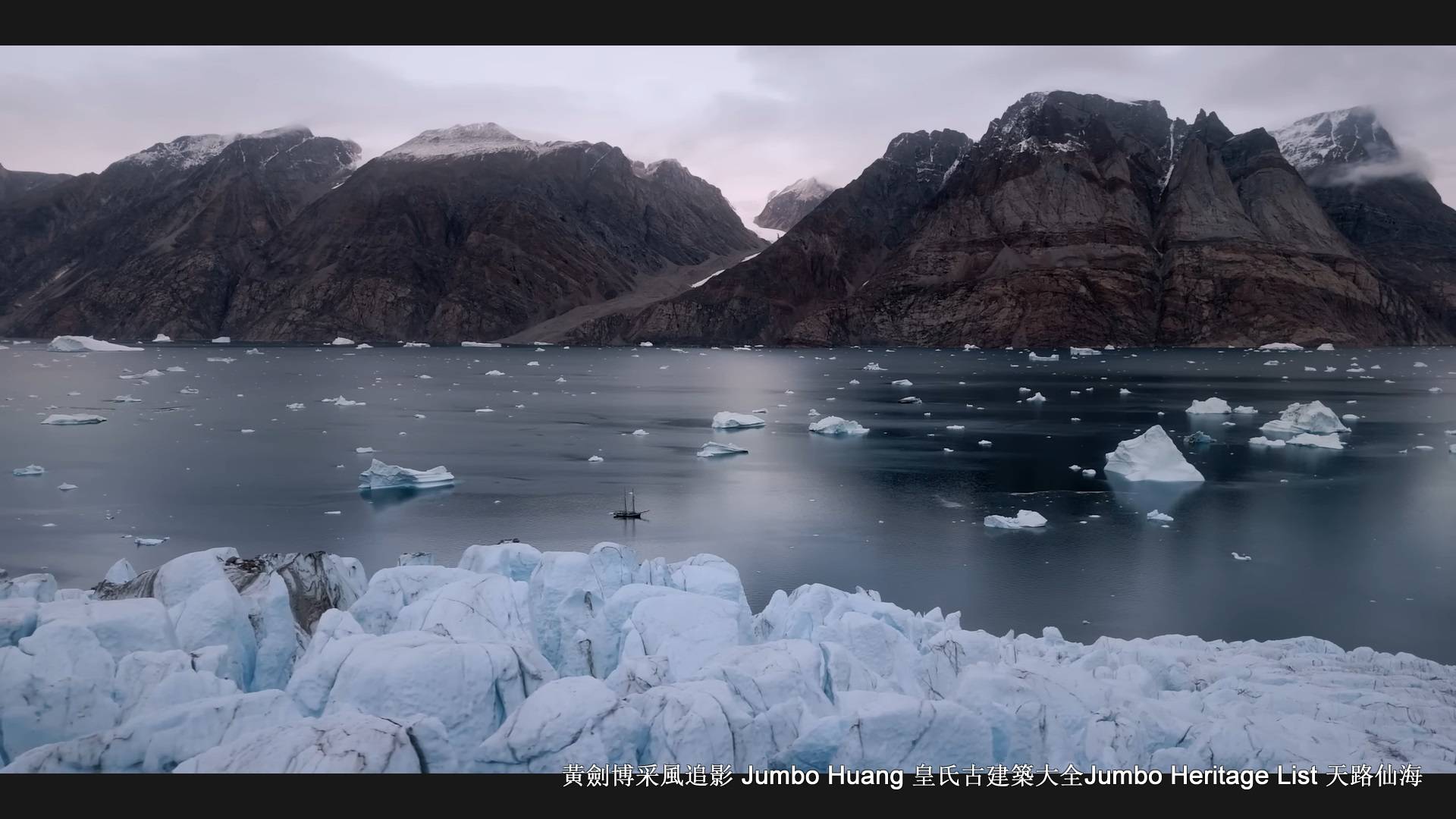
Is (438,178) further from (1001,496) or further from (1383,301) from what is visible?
(1001,496)

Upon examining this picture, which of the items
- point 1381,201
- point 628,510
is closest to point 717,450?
point 628,510

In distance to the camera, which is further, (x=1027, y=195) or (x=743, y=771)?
(x=1027, y=195)

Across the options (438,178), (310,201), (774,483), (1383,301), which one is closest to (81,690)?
(774,483)

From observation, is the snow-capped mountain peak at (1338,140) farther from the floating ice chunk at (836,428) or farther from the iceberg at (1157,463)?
the iceberg at (1157,463)

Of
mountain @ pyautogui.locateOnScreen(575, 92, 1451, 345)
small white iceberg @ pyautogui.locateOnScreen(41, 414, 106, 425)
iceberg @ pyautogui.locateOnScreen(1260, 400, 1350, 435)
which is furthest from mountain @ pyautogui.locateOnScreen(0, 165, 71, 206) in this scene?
iceberg @ pyautogui.locateOnScreen(1260, 400, 1350, 435)

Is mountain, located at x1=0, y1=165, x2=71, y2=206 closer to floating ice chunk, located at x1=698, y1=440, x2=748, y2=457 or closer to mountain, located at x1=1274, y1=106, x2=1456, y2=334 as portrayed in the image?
floating ice chunk, located at x1=698, y1=440, x2=748, y2=457

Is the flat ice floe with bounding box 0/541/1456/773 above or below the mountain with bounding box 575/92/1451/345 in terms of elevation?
below

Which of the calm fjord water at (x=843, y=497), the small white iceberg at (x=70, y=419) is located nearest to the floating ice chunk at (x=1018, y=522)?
the calm fjord water at (x=843, y=497)
